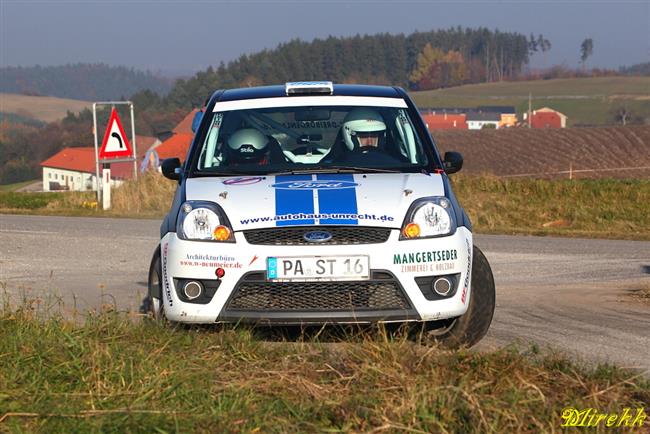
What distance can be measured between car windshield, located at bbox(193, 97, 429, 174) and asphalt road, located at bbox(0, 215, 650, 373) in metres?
1.24

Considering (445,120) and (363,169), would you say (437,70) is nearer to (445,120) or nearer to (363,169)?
(445,120)

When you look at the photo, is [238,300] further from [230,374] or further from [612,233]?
[612,233]

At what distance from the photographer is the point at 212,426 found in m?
4.33

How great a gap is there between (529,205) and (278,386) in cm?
1757

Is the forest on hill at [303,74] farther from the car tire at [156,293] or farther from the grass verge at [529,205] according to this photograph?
the car tire at [156,293]

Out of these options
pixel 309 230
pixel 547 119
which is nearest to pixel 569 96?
pixel 547 119

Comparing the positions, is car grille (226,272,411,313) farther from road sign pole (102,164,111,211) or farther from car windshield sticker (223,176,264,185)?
road sign pole (102,164,111,211)

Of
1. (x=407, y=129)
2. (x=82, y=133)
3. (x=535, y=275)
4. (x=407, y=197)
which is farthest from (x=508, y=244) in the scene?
(x=82, y=133)

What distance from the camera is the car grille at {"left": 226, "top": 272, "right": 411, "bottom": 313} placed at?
618 cm

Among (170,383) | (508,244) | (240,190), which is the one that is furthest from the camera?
(508,244)

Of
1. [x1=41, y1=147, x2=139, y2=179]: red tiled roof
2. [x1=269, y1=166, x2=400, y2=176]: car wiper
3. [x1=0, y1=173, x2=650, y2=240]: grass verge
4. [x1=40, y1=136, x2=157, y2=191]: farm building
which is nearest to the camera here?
[x1=269, y1=166, x2=400, y2=176]: car wiper

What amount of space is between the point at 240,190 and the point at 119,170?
310 ft

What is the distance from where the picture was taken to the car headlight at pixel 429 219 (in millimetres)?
6324
